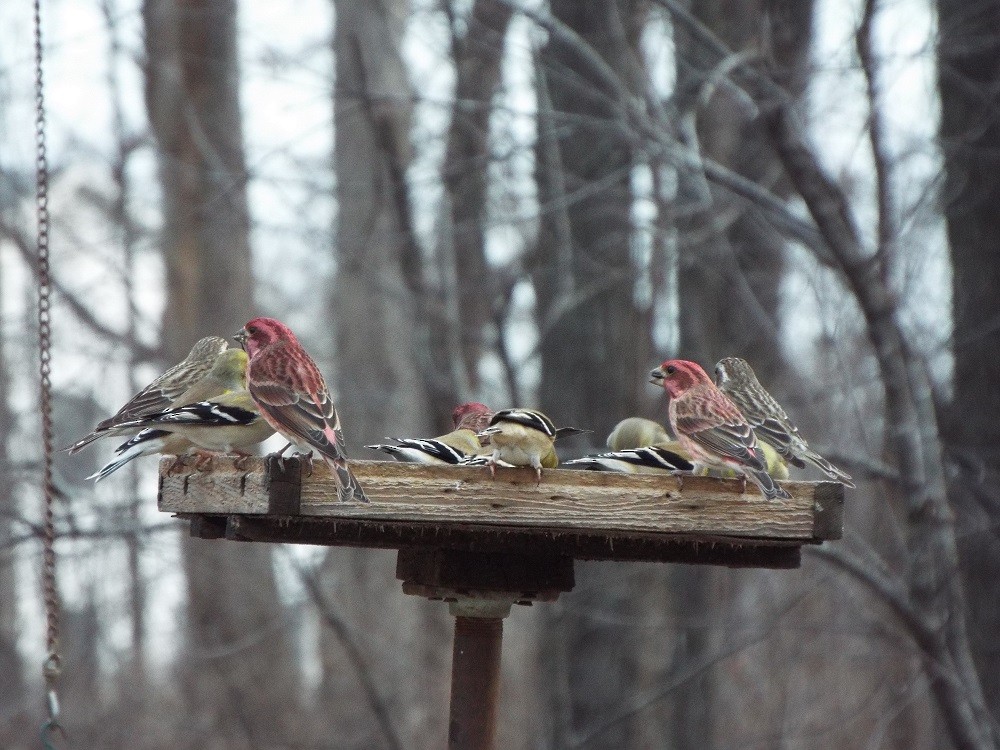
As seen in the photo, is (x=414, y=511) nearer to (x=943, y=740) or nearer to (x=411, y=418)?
(x=943, y=740)

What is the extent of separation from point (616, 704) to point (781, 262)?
15.1 feet

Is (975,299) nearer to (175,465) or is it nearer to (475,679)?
(475,679)

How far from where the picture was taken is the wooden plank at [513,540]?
4.38m

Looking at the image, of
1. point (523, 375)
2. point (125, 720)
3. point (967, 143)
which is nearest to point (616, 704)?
point (523, 375)

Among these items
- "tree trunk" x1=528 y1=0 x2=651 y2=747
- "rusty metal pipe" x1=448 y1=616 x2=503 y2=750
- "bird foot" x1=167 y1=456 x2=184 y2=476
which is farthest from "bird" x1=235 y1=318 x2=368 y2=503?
"tree trunk" x1=528 y1=0 x2=651 y2=747

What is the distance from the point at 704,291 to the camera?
42.7 ft

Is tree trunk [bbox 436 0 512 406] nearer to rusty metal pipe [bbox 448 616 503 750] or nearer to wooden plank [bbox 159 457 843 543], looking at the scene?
rusty metal pipe [bbox 448 616 503 750]

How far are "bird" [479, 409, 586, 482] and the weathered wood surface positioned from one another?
63mm

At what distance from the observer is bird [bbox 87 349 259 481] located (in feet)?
16.4

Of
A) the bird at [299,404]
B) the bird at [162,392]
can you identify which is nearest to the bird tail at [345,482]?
the bird at [299,404]

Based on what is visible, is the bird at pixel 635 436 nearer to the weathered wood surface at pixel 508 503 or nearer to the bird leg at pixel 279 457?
the weathered wood surface at pixel 508 503

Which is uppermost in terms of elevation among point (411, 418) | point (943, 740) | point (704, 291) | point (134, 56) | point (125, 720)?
point (134, 56)

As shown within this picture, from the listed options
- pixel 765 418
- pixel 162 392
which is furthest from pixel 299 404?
pixel 765 418

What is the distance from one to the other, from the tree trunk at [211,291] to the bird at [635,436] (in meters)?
9.53
